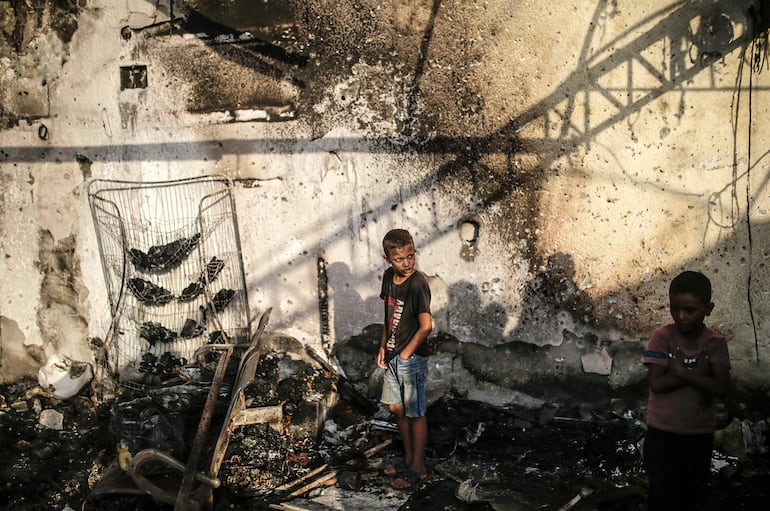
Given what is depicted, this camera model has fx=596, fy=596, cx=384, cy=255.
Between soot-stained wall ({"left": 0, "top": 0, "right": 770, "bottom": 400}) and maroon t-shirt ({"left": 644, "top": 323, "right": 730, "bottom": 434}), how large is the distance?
7.86 feet

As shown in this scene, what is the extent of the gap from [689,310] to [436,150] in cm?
299

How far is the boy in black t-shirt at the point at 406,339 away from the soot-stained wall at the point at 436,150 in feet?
4.36

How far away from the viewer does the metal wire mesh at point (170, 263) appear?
6.01 meters

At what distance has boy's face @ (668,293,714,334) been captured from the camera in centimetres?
303

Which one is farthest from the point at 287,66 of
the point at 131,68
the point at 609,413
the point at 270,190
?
the point at 609,413

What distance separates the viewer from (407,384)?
4422 mm

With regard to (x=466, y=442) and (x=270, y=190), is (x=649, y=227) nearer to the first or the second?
(x=466, y=442)

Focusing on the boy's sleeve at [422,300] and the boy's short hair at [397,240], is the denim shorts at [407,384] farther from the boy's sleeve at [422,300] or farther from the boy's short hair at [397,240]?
the boy's short hair at [397,240]

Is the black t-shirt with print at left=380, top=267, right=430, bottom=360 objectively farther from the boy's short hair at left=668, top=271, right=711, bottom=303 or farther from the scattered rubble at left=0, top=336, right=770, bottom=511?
the boy's short hair at left=668, top=271, right=711, bottom=303

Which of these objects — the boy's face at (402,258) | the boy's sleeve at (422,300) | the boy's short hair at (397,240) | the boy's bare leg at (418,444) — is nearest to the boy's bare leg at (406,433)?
the boy's bare leg at (418,444)

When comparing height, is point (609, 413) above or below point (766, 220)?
below

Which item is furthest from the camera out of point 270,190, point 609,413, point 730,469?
point 270,190

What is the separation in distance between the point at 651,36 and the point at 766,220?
6.14 ft

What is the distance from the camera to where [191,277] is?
6109mm
